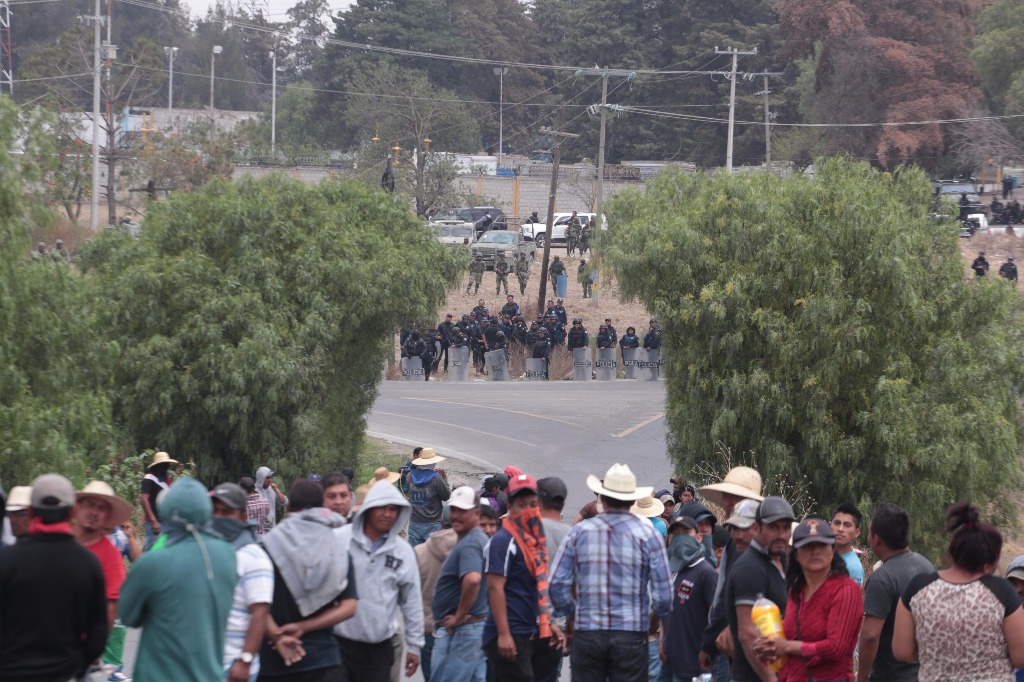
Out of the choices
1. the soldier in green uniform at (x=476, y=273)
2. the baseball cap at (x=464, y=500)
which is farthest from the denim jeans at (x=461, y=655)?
the soldier in green uniform at (x=476, y=273)

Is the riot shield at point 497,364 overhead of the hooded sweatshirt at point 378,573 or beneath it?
beneath

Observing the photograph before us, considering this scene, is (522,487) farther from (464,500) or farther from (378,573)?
(378,573)

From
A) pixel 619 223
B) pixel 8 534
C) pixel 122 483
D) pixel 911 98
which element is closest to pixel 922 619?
pixel 8 534

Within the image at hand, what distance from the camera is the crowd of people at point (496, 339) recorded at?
116 ft

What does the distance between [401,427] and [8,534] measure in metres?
21.6

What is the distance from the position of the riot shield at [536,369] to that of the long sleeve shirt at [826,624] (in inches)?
1184

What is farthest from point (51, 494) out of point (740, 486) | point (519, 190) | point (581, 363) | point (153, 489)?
point (519, 190)

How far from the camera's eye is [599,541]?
6.87m

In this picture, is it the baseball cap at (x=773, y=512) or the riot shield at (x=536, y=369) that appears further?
the riot shield at (x=536, y=369)

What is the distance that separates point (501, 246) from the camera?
51031mm

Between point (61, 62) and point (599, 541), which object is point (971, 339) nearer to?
point (599, 541)

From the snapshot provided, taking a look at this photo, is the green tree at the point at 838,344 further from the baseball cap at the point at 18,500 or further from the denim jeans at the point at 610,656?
the baseball cap at the point at 18,500

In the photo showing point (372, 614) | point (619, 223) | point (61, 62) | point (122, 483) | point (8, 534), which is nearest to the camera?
point (372, 614)

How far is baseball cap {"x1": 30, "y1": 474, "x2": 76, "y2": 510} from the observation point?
18.0ft
